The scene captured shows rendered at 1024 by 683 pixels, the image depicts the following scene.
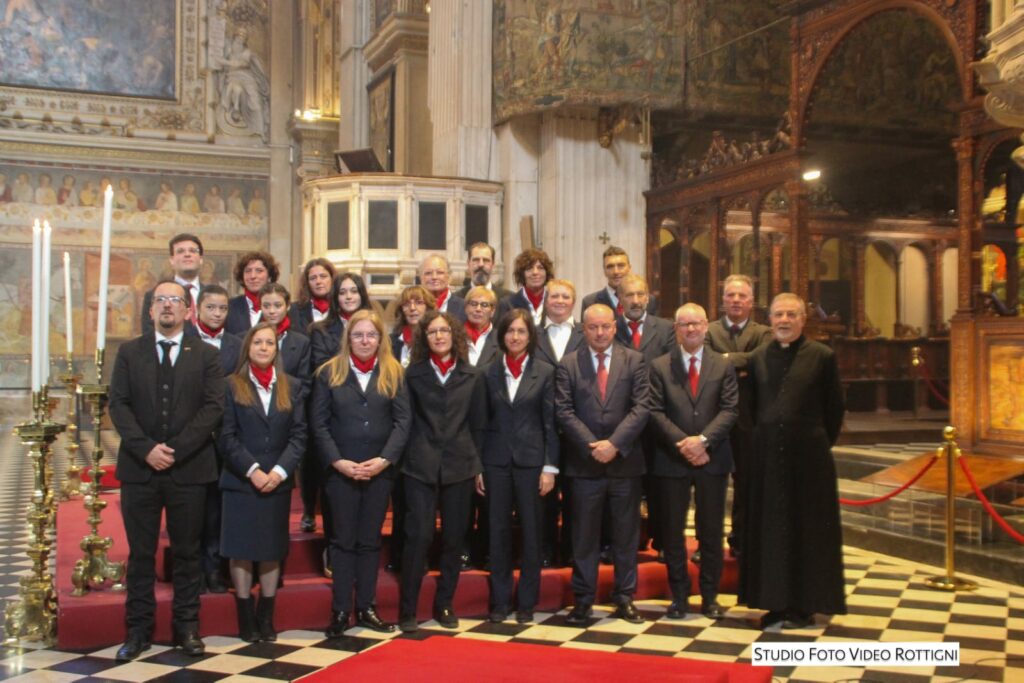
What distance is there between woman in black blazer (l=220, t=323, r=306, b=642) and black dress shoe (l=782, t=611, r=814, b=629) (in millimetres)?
2684

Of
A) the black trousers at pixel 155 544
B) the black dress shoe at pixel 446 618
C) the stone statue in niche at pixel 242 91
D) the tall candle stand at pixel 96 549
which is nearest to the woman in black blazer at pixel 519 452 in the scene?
the black dress shoe at pixel 446 618

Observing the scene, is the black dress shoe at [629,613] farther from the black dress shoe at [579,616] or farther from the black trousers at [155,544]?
the black trousers at [155,544]

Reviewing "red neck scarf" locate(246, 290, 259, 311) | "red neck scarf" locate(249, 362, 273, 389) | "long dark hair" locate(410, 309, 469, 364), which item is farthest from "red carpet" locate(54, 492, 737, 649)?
"red neck scarf" locate(246, 290, 259, 311)

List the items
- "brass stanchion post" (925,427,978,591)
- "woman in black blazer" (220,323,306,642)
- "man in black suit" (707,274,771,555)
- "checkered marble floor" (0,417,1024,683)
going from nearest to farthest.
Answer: "checkered marble floor" (0,417,1024,683)
"woman in black blazer" (220,323,306,642)
"man in black suit" (707,274,771,555)
"brass stanchion post" (925,427,978,591)

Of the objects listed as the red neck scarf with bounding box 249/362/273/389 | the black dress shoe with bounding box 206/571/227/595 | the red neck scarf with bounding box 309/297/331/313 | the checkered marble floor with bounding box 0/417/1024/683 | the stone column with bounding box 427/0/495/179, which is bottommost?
the checkered marble floor with bounding box 0/417/1024/683

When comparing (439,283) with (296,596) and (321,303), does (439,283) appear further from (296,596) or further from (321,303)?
(296,596)

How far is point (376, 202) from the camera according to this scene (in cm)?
1298

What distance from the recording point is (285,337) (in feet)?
19.3

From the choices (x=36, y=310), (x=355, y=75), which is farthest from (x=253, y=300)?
(x=355, y=75)

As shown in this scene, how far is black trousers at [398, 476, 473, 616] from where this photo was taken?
223 inches

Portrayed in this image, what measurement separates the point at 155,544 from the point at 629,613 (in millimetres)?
2516

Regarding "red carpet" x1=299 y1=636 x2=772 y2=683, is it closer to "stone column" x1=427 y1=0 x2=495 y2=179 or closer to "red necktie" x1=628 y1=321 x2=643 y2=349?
"red necktie" x1=628 y1=321 x2=643 y2=349

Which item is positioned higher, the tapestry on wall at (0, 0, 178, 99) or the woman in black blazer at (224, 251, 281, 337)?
the tapestry on wall at (0, 0, 178, 99)

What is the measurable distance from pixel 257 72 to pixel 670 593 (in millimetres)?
19618
